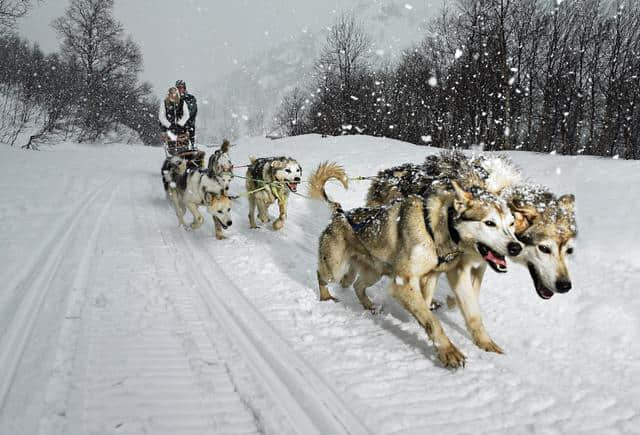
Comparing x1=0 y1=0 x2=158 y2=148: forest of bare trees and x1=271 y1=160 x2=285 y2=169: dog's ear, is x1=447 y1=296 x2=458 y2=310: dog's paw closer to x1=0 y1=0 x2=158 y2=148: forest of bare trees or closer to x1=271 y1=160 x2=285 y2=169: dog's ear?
x1=271 y1=160 x2=285 y2=169: dog's ear

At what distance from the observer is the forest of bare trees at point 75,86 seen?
20.8 m

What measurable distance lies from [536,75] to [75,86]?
98.1 ft

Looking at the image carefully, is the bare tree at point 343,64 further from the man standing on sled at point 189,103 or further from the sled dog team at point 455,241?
the sled dog team at point 455,241

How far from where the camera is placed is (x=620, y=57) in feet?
70.4

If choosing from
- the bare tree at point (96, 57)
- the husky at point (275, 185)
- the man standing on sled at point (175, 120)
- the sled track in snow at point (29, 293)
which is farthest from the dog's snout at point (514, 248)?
the bare tree at point (96, 57)

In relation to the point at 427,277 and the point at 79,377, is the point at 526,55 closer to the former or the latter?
the point at 427,277

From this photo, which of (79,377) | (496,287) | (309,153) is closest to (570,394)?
(496,287)

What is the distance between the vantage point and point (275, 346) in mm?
3098

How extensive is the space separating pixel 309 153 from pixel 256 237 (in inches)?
422

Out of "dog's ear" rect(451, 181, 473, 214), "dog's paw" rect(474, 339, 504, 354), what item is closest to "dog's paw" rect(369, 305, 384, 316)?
"dog's paw" rect(474, 339, 504, 354)

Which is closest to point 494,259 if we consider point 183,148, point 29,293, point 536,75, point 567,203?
point 567,203

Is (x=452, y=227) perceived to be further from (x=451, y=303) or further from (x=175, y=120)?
(x=175, y=120)

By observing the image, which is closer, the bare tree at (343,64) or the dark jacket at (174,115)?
the dark jacket at (174,115)

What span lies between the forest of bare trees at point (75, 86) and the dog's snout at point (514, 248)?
20355 millimetres
